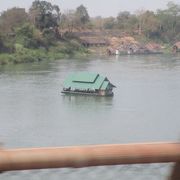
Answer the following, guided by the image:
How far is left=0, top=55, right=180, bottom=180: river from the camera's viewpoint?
462 cm

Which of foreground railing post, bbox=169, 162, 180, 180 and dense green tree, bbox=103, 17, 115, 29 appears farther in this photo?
dense green tree, bbox=103, 17, 115, 29

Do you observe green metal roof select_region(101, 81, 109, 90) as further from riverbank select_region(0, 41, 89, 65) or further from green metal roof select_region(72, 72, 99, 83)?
Answer: riverbank select_region(0, 41, 89, 65)

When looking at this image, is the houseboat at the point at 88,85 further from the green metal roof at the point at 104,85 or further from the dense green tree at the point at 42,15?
the dense green tree at the point at 42,15

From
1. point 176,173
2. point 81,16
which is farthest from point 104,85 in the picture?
point 81,16

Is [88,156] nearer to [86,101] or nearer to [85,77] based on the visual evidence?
[86,101]

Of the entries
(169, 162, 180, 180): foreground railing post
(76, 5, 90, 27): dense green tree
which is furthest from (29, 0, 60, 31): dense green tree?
(169, 162, 180, 180): foreground railing post

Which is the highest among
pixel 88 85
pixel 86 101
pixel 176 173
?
pixel 176 173

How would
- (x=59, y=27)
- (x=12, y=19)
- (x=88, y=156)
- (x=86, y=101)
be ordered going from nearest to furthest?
(x=88, y=156) → (x=86, y=101) → (x=12, y=19) → (x=59, y=27)

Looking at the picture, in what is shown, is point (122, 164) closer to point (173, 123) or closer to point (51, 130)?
point (51, 130)

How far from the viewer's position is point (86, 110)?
617 centimetres

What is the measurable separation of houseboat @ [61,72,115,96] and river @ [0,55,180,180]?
0.12 meters

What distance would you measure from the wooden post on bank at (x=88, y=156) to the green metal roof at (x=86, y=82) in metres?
6.91

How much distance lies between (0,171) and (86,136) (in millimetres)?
4184

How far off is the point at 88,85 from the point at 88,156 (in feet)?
23.3
